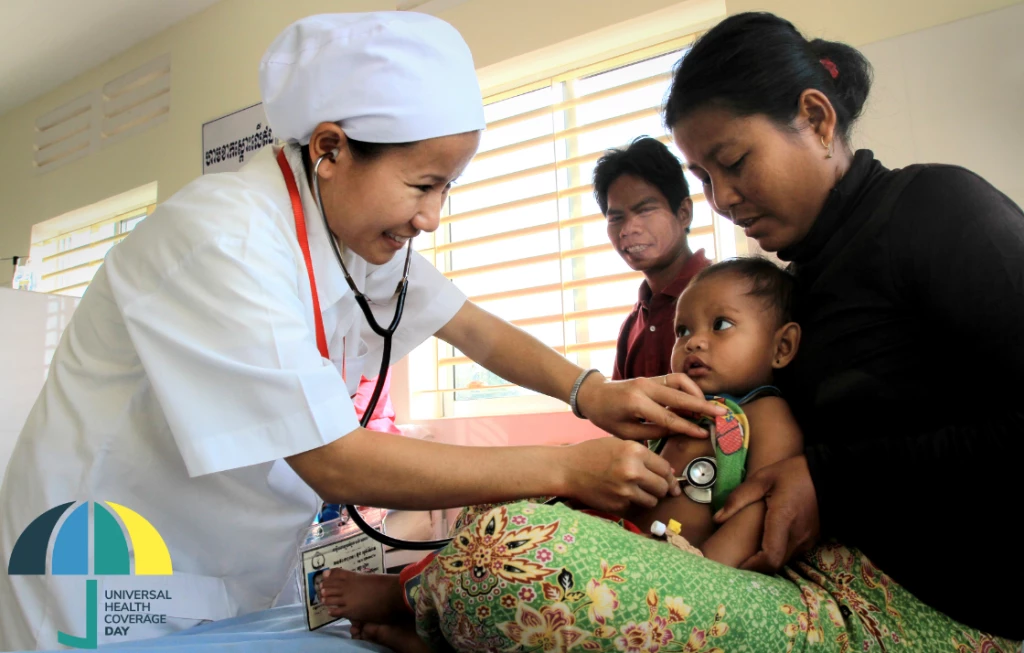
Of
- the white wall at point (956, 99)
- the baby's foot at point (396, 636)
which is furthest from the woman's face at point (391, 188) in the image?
the white wall at point (956, 99)

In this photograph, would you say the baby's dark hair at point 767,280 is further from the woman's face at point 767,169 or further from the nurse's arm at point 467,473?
the nurse's arm at point 467,473

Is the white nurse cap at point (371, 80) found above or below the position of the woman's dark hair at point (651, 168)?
below

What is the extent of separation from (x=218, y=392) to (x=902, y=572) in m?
0.92

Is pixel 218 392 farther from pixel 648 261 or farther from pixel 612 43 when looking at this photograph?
pixel 612 43

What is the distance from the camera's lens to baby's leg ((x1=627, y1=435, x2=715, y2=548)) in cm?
111

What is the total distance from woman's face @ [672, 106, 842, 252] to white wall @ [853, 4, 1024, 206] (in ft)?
3.11

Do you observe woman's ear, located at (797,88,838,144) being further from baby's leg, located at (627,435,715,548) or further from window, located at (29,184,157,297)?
window, located at (29,184,157,297)

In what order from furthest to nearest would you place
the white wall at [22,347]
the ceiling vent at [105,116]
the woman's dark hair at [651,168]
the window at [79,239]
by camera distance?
the window at [79,239]
the ceiling vent at [105,116]
the white wall at [22,347]
the woman's dark hair at [651,168]

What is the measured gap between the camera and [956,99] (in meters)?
1.88

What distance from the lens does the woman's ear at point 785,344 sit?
1235 mm

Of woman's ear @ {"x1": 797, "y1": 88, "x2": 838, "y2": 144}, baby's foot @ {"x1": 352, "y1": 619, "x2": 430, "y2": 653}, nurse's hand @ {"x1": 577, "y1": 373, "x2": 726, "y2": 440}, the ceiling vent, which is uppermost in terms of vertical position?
the ceiling vent

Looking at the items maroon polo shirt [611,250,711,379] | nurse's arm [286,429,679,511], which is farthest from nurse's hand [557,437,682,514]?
maroon polo shirt [611,250,711,379]

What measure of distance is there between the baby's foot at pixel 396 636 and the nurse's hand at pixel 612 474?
0.31 m

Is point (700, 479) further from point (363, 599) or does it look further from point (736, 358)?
point (363, 599)
